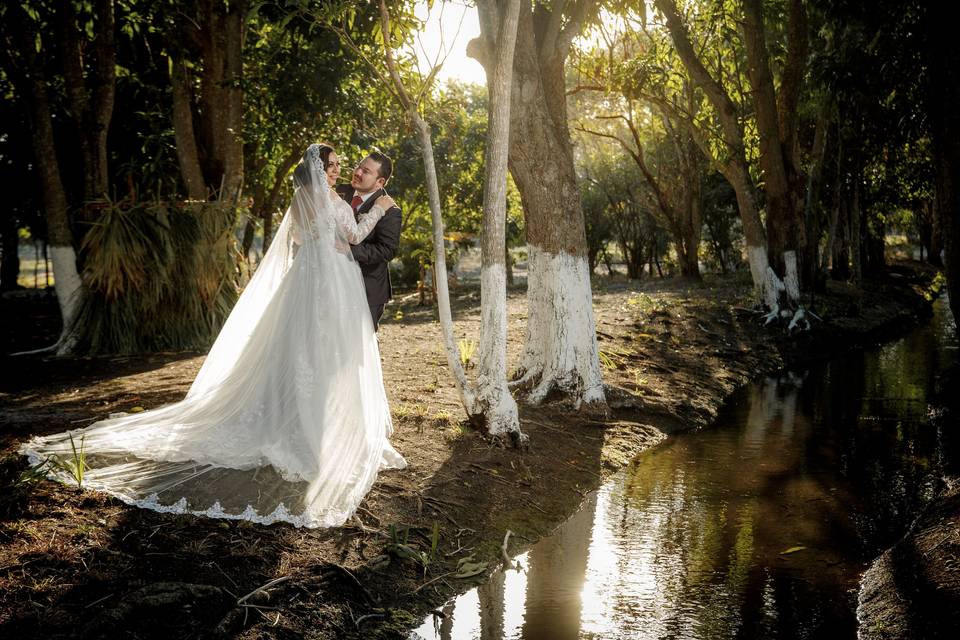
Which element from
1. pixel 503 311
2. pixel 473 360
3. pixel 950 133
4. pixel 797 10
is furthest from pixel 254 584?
pixel 797 10

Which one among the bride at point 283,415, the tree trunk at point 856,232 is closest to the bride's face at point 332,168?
the bride at point 283,415

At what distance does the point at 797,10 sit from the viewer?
15.8 metres

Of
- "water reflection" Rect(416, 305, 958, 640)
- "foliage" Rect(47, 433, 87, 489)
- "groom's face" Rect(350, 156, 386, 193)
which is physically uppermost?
"groom's face" Rect(350, 156, 386, 193)

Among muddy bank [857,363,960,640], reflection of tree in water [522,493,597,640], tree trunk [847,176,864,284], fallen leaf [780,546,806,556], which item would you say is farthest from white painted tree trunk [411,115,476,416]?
tree trunk [847,176,864,284]

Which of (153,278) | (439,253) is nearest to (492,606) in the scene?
(439,253)

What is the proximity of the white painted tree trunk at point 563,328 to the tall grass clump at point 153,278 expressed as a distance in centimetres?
528

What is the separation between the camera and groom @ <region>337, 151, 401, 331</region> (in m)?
6.18

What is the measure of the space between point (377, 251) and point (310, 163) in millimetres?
833

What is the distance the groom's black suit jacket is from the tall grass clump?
5.89 meters

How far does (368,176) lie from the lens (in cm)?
628

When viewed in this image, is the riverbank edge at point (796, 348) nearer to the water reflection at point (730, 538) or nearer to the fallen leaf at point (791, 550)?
the water reflection at point (730, 538)

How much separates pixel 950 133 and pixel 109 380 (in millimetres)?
9214

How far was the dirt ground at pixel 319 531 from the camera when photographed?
12.7 ft

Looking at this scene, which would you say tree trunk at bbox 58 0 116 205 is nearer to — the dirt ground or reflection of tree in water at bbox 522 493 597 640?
the dirt ground
